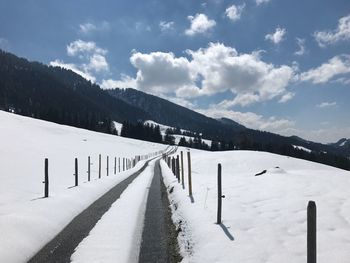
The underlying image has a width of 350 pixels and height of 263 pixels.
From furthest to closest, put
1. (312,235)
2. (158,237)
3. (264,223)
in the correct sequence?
1. (158,237)
2. (264,223)
3. (312,235)

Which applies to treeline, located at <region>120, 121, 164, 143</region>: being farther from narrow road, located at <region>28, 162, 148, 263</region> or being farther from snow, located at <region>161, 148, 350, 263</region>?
snow, located at <region>161, 148, 350, 263</region>

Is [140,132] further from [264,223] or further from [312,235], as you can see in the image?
[312,235]

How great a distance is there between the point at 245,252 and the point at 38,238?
6384mm

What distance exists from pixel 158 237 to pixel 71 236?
2.81 meters

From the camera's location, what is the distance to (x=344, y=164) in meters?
124

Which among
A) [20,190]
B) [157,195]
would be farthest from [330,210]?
[20,190]

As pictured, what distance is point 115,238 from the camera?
10797 millimetres

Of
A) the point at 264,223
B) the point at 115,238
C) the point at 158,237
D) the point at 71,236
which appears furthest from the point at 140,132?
the point at 264,223

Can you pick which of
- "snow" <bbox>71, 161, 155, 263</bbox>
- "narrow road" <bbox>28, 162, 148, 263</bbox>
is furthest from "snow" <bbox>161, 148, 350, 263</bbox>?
"narrow road" <bbox>28, 162, 148, 263</bbox>

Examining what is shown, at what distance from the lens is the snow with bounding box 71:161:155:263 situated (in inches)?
359

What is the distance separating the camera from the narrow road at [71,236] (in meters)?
9.37

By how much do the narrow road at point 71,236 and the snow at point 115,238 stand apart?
0.76 feet

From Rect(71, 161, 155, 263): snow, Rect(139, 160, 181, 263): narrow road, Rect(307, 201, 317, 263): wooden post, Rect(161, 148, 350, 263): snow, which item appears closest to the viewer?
Rect(307, 201, 317, 263): wooden post

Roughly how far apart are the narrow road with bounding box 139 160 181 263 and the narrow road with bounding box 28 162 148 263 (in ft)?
6.42
